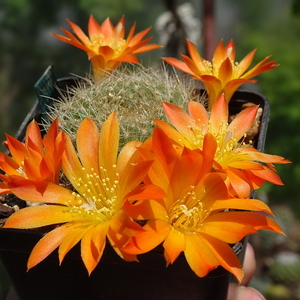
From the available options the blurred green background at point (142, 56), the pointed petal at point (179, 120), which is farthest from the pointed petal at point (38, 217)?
the blurred green background at point (142, 56)

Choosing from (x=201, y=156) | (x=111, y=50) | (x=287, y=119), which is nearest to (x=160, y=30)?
(x=287, y=119)

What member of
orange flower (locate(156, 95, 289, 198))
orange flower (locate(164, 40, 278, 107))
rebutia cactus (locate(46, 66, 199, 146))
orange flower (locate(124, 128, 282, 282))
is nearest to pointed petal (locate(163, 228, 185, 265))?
orange flower (locate(124, 128, 282, 282))

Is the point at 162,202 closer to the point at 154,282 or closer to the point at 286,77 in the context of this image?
the point at 154,282

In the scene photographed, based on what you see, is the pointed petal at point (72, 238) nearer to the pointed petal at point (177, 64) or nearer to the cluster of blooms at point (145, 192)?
the cluster of blooms at point (145, 192)

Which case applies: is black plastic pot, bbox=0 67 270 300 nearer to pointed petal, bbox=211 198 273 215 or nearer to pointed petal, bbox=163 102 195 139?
pointed petal, bbox=211 198 273 215

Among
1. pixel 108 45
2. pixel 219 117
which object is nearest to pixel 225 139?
pixel 219 117

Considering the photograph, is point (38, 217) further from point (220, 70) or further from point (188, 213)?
point (220, 70)

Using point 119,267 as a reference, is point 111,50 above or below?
above
